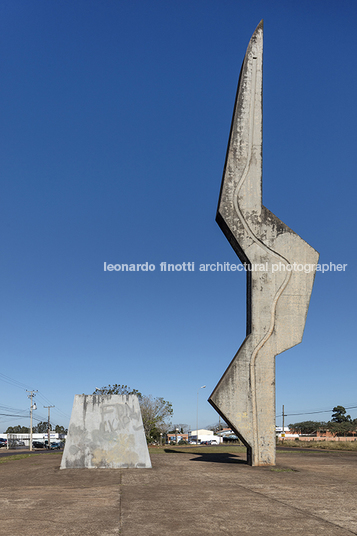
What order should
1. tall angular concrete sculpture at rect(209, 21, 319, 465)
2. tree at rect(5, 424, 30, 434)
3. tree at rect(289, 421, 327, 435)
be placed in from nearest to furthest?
1. tall angular concrete sculpture at rect(209, 21, 319, 465)
2. tree at rect(289, 421, 327, 435)
3. tree at rect(5, 424, 30, 434)

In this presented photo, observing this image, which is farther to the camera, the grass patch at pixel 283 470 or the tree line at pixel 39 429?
the tree line at pixel 39 429

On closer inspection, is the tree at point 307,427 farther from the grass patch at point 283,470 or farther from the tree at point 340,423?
the grass patch at point 283,470

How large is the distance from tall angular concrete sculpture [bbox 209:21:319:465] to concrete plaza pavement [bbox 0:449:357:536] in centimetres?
265

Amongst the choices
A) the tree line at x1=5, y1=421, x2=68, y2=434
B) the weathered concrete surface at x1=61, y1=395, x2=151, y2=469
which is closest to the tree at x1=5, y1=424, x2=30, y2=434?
the tree line at x1=5, y1=421, x2=68, y2=434

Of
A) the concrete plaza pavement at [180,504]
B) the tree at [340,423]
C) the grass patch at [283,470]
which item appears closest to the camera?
the concrete plaza pavement at [180,504]

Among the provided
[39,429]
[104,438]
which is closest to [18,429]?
[39,429]

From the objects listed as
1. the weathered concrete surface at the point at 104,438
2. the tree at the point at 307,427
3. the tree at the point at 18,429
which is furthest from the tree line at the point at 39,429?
the weathered concrete surface at the point at 104,438

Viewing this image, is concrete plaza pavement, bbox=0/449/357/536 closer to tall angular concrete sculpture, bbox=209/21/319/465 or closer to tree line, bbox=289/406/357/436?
tall angular concrete sculpture, bbox=209/21/319/465

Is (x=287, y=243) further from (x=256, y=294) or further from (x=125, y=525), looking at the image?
(x=125, y=525)

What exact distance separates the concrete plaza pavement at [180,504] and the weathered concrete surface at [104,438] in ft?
6.69

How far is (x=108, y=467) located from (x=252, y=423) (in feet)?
17.0

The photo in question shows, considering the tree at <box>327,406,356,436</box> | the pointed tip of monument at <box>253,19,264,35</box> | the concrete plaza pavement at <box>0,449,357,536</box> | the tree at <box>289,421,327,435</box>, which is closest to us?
the concrete plaza pavement at <box>0,449,357,536</box>

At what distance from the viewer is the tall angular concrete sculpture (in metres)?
15.9

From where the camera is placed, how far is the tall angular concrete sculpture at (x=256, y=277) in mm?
15859
